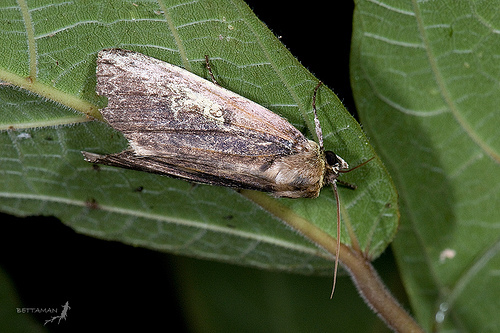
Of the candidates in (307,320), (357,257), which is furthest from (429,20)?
(307,320)

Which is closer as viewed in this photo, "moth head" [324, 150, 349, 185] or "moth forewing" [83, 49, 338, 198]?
"moth forewing" [83, 49, 338, 198]

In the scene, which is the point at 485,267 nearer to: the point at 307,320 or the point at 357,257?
the point at 357,257

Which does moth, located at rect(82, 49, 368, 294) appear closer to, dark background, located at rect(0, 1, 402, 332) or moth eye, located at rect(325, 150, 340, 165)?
moth eye, located at rect(325, 150, 340, 165)

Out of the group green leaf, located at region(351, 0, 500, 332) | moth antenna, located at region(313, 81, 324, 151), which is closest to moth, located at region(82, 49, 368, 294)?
moth antenna, located at region(313, 81, 324, 151)

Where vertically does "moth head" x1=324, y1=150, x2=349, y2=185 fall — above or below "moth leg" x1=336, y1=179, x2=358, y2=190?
above

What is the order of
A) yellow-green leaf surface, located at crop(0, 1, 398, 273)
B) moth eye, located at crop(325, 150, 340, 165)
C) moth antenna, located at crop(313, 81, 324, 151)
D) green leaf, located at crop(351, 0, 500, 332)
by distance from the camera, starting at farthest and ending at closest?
moth eye, located at crop(325, 150, 340, 165)
green leaf, located at crop(351, 0, 500, 332)
moth antenna, located at crop(313, 81, 324, 151)
yellow-green leaf surface, located at crop(0, 1, 398, 273)
